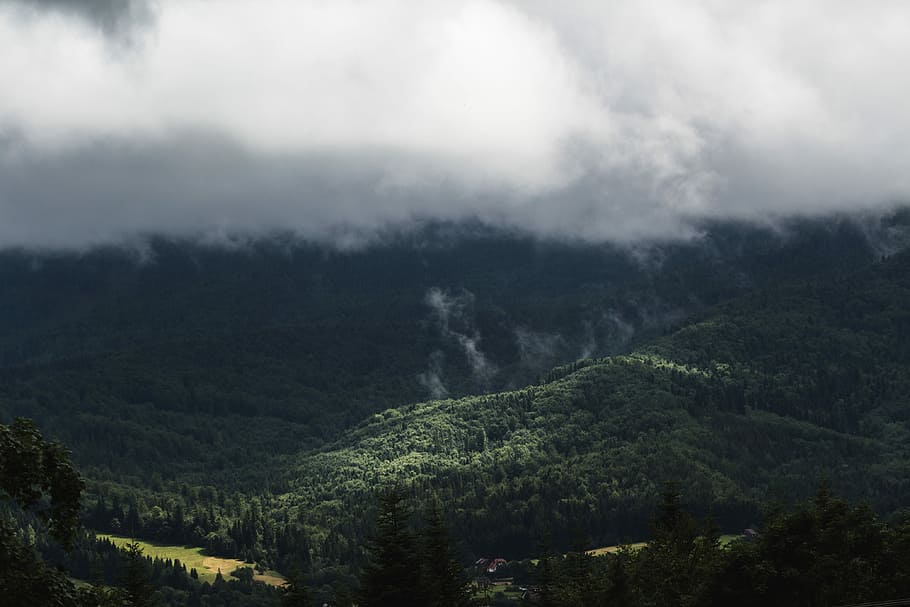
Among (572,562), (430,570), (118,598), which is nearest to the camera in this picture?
(118,598)

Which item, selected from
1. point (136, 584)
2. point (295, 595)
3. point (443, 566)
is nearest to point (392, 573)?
point (443, 566)

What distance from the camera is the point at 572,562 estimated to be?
180750 millimetres

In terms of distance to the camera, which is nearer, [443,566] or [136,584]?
[443,566]

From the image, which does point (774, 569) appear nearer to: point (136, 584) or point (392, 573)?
point (392, 573)

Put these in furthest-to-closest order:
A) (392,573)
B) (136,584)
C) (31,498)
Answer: (136,584)
(392,573)
(31,498)

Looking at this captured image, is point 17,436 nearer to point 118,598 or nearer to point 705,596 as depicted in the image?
point 118,598

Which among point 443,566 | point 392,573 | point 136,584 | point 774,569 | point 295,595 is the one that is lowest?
point 774,569

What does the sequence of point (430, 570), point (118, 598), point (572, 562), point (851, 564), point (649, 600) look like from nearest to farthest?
point (118, 598) → point (430, 570) → point (851, 564) → point (649, 600) → point (572, 562)

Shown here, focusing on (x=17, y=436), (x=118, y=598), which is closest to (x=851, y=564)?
(x=118, y=598)

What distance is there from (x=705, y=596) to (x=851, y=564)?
21398 mm

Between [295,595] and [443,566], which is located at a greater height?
[443,566]

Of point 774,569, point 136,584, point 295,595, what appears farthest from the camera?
point 774,569

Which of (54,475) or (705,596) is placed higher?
(54,475)

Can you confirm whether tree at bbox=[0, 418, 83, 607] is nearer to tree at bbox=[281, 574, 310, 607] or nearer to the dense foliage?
tree at bbox=[281, 574, 310, 607]
